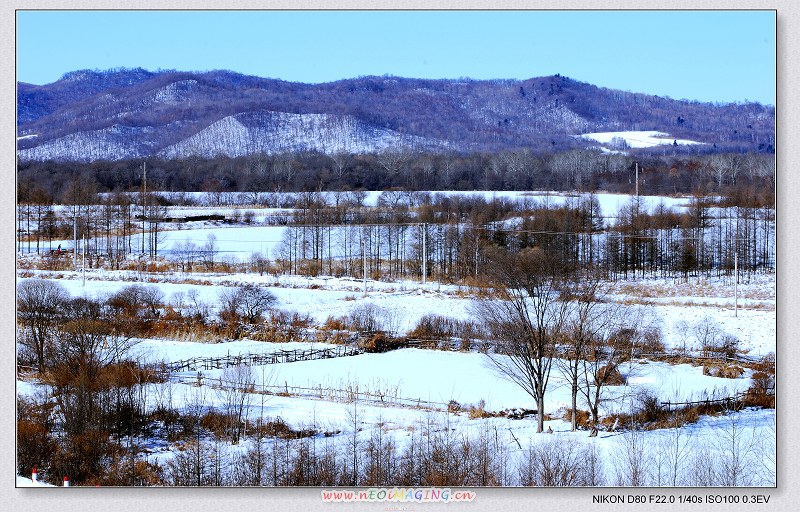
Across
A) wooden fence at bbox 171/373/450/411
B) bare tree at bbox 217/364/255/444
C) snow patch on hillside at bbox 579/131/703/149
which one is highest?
snow patch on hillside at bbox 579/131/703/149

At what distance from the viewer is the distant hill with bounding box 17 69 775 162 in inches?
2815

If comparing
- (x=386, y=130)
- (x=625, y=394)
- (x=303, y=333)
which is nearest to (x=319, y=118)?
(x=386, y=130)

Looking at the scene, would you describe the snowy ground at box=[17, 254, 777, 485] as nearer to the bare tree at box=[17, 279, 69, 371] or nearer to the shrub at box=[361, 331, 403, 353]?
the shrub at box=[361, 331, 403, 353]

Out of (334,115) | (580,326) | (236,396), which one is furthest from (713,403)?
(334,115)

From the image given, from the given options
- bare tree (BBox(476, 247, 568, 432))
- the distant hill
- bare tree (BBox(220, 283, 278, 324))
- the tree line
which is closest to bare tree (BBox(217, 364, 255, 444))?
bare tree (BBox(476, 247, 568, 432))

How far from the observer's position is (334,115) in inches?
3538

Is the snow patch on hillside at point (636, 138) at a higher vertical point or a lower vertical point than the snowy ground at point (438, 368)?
higher

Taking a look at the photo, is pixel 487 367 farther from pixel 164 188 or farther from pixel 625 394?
pixel 164 188

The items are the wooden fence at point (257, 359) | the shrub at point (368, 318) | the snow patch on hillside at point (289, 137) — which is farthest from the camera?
the snow patch on hillside at point (289, 137)

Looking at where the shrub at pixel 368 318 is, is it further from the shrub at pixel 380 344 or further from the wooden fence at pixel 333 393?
the wooden fence at pixel 333 393

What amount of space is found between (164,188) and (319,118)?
35.2 meters

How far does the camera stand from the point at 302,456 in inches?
476

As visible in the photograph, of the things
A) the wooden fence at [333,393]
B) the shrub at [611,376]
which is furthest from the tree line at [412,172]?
the wooden fence at [333,393]

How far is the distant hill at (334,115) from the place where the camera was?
235 feet
